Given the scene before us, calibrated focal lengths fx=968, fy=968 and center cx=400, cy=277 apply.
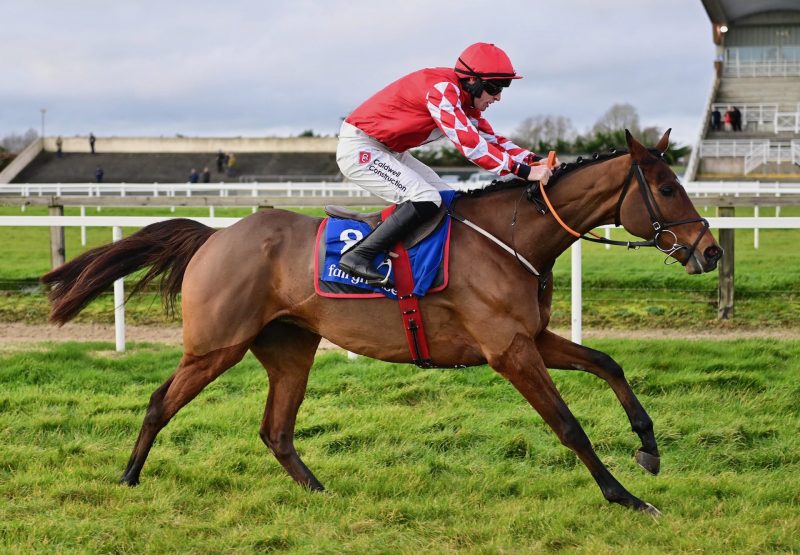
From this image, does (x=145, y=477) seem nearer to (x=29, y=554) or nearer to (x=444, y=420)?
(x=29, y=554)

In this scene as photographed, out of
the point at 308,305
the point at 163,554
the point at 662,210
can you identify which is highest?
the point at 662,210

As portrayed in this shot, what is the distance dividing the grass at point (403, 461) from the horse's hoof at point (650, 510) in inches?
2.0

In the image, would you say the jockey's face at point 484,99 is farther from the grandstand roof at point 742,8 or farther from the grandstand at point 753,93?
the grandstand roof at point 742,8

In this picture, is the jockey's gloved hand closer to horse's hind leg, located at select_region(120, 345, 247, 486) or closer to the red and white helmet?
the red and white helmet

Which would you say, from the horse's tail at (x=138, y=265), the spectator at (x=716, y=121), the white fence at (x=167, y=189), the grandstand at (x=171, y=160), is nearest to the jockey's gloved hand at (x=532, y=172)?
the horse's tail at (x=138, y=265)

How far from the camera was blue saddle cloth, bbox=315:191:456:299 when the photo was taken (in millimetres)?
4660

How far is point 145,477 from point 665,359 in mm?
3870

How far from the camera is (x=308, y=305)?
4.92m

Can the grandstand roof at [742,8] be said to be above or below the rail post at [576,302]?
above

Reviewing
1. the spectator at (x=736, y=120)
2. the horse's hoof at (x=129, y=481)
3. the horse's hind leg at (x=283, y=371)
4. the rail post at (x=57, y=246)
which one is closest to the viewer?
the horse's hoof at (x=129, y=481)

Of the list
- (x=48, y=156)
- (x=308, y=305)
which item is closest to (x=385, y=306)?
(x=308, y=305)

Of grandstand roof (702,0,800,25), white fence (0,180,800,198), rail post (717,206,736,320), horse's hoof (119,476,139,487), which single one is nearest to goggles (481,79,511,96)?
horse's hoof (119,476,139,487)

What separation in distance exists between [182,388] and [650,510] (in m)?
2.36

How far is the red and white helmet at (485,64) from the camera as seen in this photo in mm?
4602
